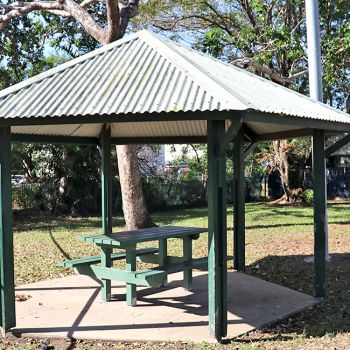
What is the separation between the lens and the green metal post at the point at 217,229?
558 cm

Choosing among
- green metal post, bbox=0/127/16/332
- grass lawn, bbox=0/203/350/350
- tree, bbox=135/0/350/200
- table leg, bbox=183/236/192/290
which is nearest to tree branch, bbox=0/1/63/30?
tree, bbox=135/0/350/200

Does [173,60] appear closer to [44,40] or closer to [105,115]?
[105,115]

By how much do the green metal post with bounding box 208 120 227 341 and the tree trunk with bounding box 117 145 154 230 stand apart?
851 cm

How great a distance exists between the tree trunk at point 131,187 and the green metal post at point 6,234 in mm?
7973

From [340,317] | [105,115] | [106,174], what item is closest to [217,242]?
[105,115]

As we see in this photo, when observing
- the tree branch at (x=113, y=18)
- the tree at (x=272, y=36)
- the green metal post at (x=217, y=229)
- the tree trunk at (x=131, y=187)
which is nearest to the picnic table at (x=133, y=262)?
the green metal post at (x=217, y=229)

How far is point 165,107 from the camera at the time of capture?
5.27 meters

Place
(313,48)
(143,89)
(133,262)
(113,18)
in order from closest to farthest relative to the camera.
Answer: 1. (143,89)
2. (133,262)
3. (313,48)
4. (113,18)

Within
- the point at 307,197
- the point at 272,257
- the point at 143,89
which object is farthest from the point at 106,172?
the point at 307,197

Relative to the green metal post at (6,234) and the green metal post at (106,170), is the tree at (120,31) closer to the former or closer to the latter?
the green metal post at (106,170)

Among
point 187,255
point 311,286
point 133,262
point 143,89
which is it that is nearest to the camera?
point 143,89

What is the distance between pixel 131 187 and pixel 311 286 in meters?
7.06

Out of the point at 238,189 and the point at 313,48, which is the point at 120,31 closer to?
the point at 313,48

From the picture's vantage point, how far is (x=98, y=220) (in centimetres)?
1970
